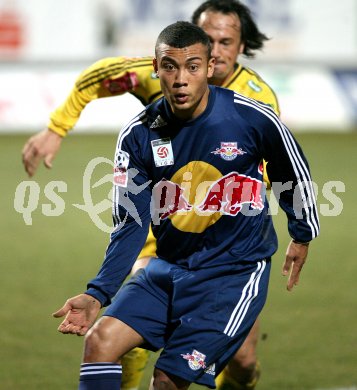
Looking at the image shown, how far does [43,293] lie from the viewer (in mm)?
8148

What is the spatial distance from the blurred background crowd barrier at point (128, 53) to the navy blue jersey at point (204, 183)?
1388 cm

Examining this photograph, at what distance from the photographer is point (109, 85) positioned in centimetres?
609

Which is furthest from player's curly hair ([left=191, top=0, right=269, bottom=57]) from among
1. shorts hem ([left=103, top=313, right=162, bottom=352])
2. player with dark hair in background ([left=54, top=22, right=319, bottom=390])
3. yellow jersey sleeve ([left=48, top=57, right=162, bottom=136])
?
shorts hem ([left=103, top=313, right=162, bottom=352])

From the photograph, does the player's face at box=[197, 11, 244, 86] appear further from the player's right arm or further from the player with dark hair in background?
the player with dark hair in background

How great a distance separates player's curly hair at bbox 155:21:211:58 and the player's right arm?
124 centimetres

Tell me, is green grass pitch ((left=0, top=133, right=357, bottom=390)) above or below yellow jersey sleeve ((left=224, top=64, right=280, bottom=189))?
below

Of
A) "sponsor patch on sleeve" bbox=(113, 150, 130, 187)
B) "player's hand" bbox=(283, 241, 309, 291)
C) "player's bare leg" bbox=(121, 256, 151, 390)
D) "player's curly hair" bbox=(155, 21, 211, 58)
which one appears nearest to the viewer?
"player's curly hair" bbox=(155, 21, 211, 58)

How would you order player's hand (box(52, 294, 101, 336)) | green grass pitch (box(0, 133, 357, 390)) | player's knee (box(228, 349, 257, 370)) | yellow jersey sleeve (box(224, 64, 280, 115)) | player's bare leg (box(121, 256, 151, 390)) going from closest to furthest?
player's hand (box(52, 294, 101, 336)) < player's bare leg (box(121, 256, 151, 390)) < player's knee (box(228, 349, 257, 370)) < yellow jersey sleeve (box(224, 64, 280, 115)) < green grass pitch (box(0, 133, 357, 390))

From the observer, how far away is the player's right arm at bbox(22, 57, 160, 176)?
5.89m

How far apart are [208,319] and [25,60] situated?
50.1 feet

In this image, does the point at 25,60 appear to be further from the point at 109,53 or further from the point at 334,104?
the point at 334,104

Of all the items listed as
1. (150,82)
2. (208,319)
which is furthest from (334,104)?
(208,319)

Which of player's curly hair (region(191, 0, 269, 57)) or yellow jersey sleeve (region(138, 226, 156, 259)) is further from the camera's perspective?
player's curly hair (region(191, 0, 269, 57))

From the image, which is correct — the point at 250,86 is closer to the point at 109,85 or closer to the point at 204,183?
the point at 109,85
